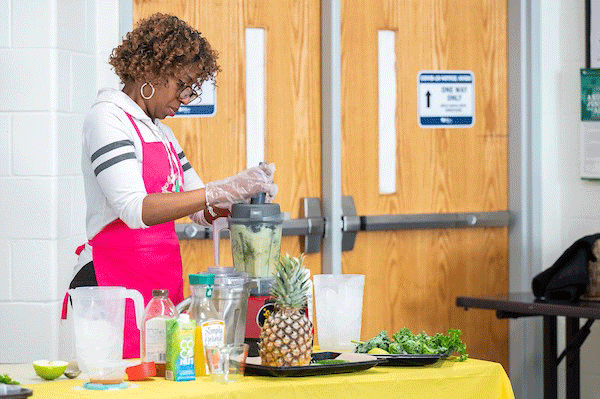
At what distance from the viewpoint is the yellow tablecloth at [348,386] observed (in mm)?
2102

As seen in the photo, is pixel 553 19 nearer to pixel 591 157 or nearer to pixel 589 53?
pixel 589 53

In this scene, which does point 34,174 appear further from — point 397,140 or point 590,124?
point 590,124

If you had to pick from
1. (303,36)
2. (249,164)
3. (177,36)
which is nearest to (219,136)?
(249,164)

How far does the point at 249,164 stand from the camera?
404 cm

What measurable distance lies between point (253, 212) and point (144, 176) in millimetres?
429

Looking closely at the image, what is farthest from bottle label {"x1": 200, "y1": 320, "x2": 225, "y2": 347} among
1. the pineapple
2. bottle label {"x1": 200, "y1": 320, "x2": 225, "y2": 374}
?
the pineapple

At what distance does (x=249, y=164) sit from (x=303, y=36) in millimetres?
558

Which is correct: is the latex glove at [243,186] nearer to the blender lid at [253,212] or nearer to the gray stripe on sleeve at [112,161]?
the blender lid at [253,212]

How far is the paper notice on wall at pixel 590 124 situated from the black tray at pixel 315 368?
88.1 inches

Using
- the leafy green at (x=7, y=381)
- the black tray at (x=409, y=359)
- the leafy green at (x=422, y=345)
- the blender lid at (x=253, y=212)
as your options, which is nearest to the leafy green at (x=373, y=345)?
the leafy green at (x=422, y=345)

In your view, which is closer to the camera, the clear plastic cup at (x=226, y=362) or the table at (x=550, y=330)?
the clear plastic cup at (x=226, y=362)

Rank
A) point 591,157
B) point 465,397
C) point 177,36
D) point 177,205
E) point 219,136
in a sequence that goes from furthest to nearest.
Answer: point 591,157
point 219,136
point 177,36
point 177,205
point 465,397

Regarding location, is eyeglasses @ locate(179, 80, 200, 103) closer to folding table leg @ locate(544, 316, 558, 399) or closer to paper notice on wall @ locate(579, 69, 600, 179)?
folding table leg @ locate(544, 316, 558, 399)

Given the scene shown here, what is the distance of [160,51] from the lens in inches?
113
